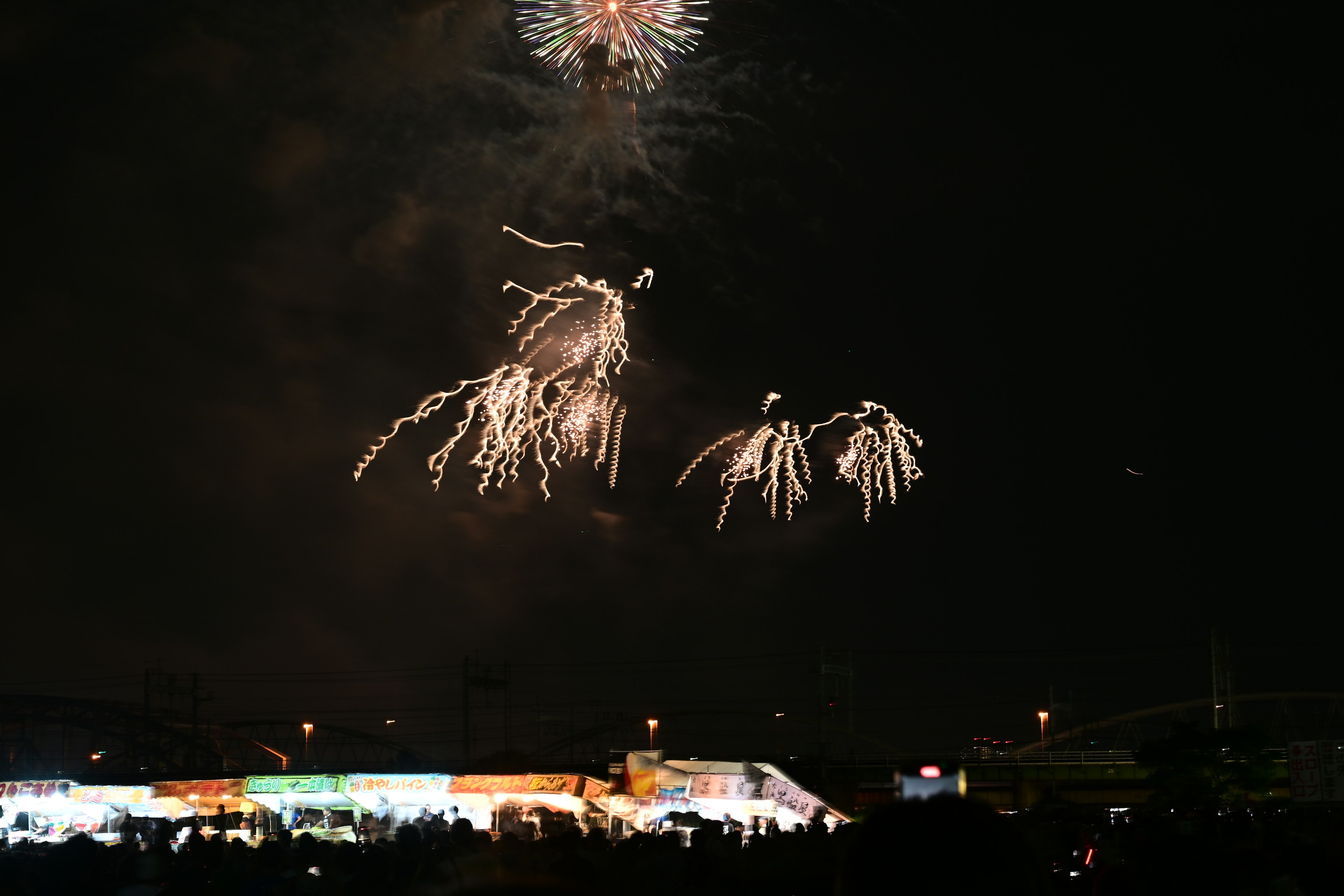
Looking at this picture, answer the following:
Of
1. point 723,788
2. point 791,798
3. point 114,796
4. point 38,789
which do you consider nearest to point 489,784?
point 723,788

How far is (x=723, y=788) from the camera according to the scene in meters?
33.3

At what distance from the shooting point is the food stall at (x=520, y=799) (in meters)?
32.8

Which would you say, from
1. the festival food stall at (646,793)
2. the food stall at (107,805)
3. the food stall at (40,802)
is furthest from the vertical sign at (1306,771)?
the food stall at (40,802)

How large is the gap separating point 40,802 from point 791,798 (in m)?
26.3

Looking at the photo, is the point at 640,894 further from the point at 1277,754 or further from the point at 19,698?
the point at 19,698

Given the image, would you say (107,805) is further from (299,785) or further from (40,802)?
(299,785)

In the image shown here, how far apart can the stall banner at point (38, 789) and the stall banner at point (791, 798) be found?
24.5 meters

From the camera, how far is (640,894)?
14.1 meters

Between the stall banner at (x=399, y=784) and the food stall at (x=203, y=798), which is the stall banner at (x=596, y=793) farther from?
the food stall at (x=203, y=798)

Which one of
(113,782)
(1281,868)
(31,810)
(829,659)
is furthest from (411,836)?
(829,659)

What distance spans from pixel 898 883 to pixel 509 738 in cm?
7690

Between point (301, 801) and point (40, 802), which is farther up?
point (301, 801)

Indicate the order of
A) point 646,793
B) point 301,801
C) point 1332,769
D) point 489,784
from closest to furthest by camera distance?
point 1332,769, point 646,793, point 489,784, point 301,801

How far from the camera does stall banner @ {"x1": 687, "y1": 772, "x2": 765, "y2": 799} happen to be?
33.1 m
